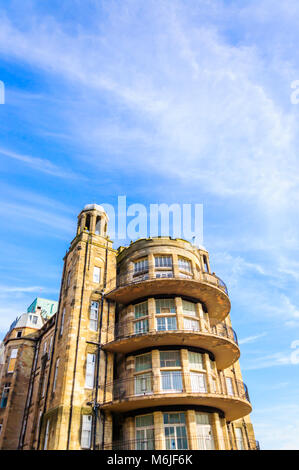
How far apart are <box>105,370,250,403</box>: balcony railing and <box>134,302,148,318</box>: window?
4647mm

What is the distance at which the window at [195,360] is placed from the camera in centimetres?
2526

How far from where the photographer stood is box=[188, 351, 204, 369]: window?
25264 millimetres

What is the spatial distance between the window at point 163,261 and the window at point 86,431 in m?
12.8

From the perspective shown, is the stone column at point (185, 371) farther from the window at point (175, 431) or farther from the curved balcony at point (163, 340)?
the window at point (175, 431)

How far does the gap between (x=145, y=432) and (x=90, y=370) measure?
18.8ft

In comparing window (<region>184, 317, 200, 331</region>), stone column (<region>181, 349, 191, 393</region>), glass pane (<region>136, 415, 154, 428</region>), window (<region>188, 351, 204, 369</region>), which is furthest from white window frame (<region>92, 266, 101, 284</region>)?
glass pane (<region>136, 415, 154, 428</region>)

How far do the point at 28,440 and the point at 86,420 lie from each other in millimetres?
14968

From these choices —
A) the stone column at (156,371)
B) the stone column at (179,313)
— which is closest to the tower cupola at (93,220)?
the stone column at (179,313)

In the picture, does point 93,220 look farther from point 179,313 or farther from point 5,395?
point 5,395

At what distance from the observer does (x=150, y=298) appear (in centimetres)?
2786

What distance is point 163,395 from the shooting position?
A: 21.8 m

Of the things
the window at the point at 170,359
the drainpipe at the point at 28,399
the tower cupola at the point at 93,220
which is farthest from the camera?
the drainpipe at the point at 28,399
